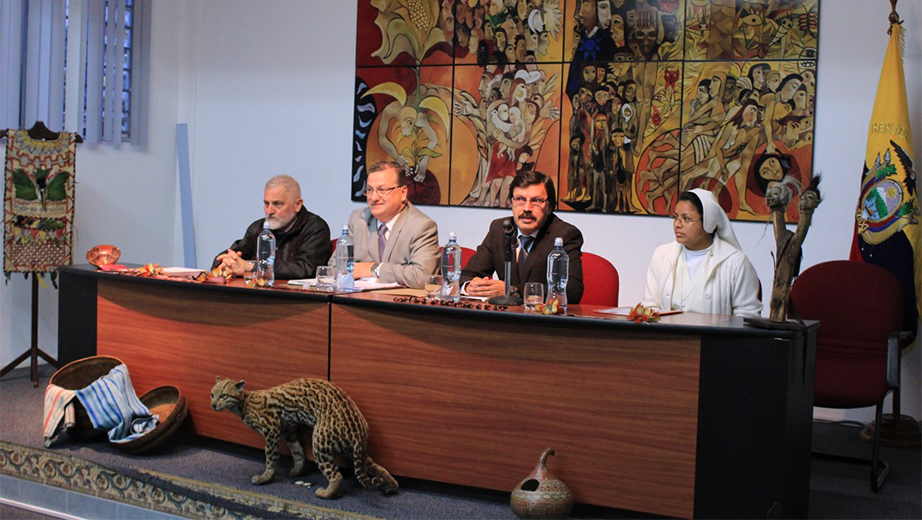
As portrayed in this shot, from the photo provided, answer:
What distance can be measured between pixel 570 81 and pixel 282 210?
6.94ft

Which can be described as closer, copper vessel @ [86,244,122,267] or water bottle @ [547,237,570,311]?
water bottle @ [547,237,570,311]

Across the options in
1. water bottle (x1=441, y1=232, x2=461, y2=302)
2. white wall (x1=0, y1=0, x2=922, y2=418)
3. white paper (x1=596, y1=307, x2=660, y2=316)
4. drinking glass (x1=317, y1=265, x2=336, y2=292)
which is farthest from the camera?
white wall (x1=0, y1=0, x2=922, y2=418)

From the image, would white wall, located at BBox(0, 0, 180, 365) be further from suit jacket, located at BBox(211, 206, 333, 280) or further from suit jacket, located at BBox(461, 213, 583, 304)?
suit jacket, located at BBox(461, 213, 583, 304)

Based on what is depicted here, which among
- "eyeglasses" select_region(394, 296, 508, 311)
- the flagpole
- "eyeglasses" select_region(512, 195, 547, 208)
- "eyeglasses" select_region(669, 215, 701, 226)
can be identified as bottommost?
the flagpole

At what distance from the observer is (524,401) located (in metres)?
3.45

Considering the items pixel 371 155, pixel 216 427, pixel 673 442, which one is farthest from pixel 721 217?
pixel 371 155

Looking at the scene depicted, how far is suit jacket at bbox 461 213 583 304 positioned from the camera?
4.14 meters

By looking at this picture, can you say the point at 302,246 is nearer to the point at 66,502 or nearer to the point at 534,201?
the point at 534,201

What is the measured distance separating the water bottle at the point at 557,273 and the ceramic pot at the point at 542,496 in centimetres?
64

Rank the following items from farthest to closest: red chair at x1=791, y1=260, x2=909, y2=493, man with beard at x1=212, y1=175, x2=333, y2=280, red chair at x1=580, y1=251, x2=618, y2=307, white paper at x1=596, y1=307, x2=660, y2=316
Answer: man with beard at x1=212, y1=175, x2=333, y2=280 → red chair at x1=580, y1=251, x2=618, y2=307 → red chair at x1=791, y1=260, x2=909, y2=493 → white paper at x1=596, y1=307, x2=660, y2=316

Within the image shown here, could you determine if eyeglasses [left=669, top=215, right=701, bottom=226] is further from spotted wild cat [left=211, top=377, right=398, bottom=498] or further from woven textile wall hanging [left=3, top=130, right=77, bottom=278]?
woven textile wall hanging [left=3, top=130, right=77, bottom=278]

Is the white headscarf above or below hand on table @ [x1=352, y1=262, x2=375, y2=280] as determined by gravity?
above

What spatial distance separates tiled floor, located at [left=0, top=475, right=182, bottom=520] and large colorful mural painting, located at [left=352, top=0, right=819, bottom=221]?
309 cm

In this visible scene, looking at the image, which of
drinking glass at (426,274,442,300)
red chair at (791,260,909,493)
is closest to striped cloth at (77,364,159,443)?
drinking glass at (426,274,442,300)
